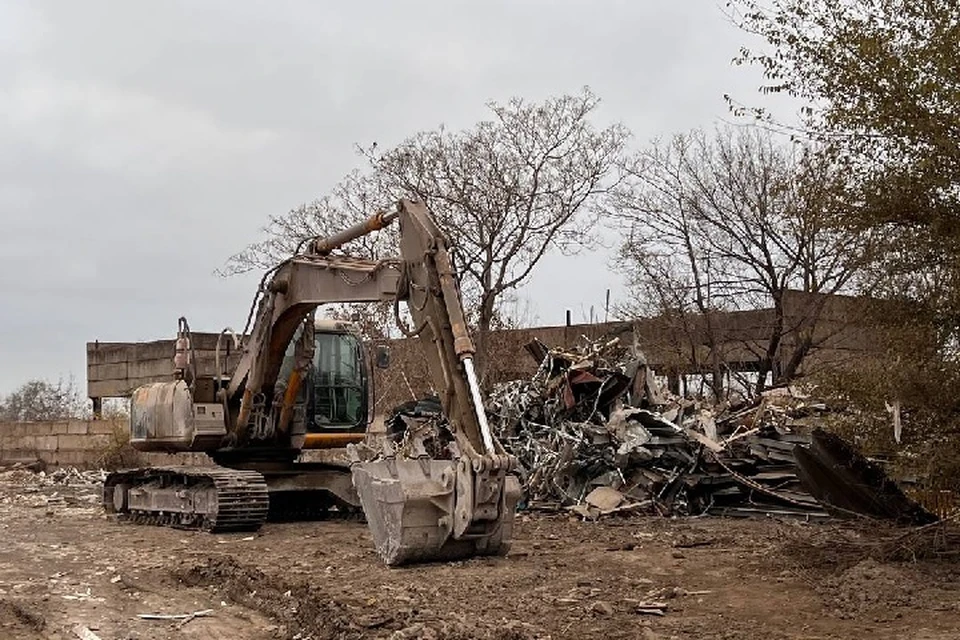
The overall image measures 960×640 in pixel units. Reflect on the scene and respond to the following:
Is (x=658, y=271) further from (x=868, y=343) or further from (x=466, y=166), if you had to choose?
(x=868, y=343)

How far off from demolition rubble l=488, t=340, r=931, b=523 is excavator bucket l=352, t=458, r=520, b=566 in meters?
4.36

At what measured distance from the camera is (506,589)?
29.3 feet

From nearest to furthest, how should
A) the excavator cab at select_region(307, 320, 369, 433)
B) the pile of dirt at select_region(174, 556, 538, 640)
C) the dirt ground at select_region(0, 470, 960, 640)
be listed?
the pile of dirt at select_region(174, 556, 538, 640) < the dirt ground at select_region(0, 470, 960, 640) < the excavator cab at select_region(307, 320, 369, 433)

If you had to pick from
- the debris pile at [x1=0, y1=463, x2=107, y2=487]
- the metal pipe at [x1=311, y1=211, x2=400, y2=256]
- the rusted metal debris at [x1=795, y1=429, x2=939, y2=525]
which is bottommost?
the debris pile at [x1=0, y1=463, x2=107, y2=487]

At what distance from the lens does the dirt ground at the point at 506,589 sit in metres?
7.56

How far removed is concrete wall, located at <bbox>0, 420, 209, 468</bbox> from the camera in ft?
88.8

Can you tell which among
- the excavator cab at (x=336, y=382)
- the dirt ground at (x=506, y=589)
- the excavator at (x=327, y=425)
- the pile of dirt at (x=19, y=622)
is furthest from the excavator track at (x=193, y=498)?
the pile of dirt at (x=19, y=622)

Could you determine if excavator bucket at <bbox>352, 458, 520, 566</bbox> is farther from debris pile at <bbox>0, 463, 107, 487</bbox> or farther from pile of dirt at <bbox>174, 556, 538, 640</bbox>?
debris pile at <bbox>0, 463, 107, 487</bbox>

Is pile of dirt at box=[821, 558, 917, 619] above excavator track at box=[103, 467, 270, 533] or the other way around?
the other way around

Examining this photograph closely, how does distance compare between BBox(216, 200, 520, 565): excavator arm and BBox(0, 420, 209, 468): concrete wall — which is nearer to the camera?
BBox(216, 200, 520, 565): excavator arm

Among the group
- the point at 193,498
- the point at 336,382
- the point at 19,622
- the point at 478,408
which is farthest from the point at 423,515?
the point at 336,382

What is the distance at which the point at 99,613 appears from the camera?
28.6 feet

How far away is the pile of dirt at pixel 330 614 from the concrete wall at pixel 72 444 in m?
16.3

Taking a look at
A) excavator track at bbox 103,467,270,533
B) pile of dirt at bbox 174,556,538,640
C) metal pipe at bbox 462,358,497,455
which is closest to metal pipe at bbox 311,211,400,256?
metal pipe at bbox 462,358,497,455
